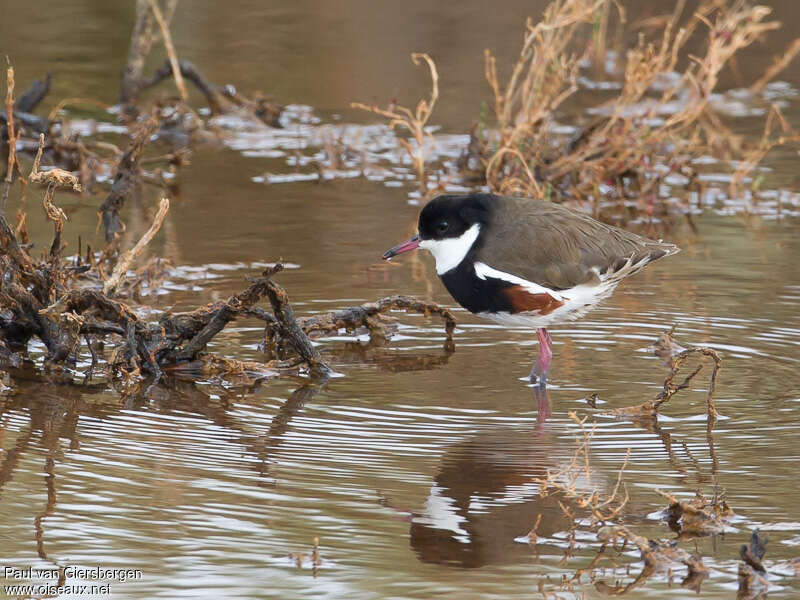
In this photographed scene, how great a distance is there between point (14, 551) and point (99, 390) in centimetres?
208

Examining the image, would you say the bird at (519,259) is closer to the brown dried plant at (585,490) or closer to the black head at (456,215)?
the black head at (456,215)

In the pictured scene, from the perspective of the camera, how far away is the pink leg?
750 cm

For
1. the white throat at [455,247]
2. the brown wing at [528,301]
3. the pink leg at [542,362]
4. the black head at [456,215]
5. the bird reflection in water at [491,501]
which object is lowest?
the pink leg at [542,362]

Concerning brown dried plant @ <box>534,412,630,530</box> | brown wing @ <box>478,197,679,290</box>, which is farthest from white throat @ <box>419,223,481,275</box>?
brown dried plant @ <box>534,412,630,530</box>

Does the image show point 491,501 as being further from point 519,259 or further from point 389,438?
point 519,259

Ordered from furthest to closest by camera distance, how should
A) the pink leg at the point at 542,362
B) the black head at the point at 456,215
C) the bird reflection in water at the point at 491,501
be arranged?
the pink leg at the point at 542,362
the black head at the point at 456,215
the bird reflection in water at the point at 491,501

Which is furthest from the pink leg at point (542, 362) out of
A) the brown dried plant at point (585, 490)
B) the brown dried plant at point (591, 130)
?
the brown dried plant at point (591, 130)

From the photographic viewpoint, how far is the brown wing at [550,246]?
23.8ft

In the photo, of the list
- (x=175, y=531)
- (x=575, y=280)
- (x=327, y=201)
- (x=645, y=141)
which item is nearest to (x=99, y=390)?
(x=175, y=531)

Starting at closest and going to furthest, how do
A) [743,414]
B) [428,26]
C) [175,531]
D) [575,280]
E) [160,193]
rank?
[175,531]
[743,414]
[575,280]
[160,193]
[428,26]

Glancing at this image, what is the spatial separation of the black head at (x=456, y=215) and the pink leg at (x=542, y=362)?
768 mm

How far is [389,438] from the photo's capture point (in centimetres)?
656

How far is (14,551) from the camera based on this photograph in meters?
5.23

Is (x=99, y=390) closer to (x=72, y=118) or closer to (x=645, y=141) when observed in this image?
(x=645, y=141)
